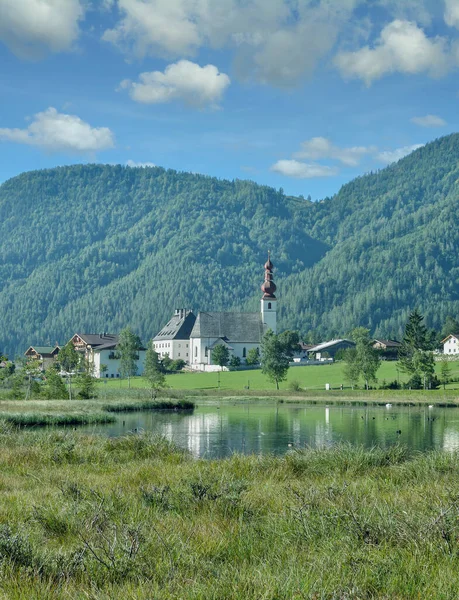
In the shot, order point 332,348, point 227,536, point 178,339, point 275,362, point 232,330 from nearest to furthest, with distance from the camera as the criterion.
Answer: point 227,536 < point 275,362 < point 232,330 < point 332,348 < point 178,339

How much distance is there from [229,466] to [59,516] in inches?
292

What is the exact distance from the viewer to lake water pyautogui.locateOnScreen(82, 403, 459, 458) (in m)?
35.3

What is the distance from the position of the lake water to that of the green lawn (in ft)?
109

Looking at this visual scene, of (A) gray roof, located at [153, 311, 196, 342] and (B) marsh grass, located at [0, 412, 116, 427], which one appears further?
(A) gray roof, located at [153, 311, 196, 342]

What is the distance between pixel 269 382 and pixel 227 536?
99186mm

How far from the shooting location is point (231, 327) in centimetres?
17262

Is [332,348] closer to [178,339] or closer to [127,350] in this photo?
[178,339]

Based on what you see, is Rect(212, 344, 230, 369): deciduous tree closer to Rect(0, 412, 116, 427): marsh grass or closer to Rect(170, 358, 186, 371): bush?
Rect(170, 358, 186, 371): bush

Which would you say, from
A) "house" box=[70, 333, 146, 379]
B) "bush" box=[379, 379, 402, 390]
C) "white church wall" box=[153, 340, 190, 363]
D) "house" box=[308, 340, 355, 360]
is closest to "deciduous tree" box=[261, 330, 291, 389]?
"bush" box=[379, 379, 402, 390]

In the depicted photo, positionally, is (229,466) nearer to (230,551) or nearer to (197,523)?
(197,523)

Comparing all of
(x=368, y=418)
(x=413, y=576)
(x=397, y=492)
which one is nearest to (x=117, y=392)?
(x=368, y=418)

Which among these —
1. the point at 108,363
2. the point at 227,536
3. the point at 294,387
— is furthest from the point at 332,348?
the point at 227,536

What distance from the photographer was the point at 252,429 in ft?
152

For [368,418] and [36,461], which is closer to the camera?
[36,461]
